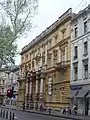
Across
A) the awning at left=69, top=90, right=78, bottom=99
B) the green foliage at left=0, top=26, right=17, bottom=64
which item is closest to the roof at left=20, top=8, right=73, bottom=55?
the awning at left=69, top=90, right=78, bottom=99

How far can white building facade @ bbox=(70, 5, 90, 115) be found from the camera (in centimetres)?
4334

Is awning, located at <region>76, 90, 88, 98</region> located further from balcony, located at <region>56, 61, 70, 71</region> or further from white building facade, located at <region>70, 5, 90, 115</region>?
balcony, located at <region>56, 61, 70, 71</region>

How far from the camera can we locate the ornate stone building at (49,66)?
169 ft

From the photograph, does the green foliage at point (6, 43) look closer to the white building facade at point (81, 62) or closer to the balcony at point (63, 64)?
the white building facade at point (81, 62)

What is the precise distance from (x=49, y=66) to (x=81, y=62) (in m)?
16.0

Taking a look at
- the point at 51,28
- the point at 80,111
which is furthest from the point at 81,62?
the point at 51,28

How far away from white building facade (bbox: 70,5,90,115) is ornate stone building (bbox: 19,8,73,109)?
207 cm

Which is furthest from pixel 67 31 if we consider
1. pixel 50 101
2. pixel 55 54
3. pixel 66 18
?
pixel 50 101

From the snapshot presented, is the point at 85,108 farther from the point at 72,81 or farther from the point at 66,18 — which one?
the point at 66,18

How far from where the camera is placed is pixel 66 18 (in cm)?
5206

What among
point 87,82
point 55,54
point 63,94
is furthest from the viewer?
point 55,54

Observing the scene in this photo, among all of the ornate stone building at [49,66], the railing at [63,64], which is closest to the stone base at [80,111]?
the ornate stone building at [49,66]

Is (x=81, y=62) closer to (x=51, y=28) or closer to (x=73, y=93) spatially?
(x=73, y=93)

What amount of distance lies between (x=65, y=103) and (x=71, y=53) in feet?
25.4
